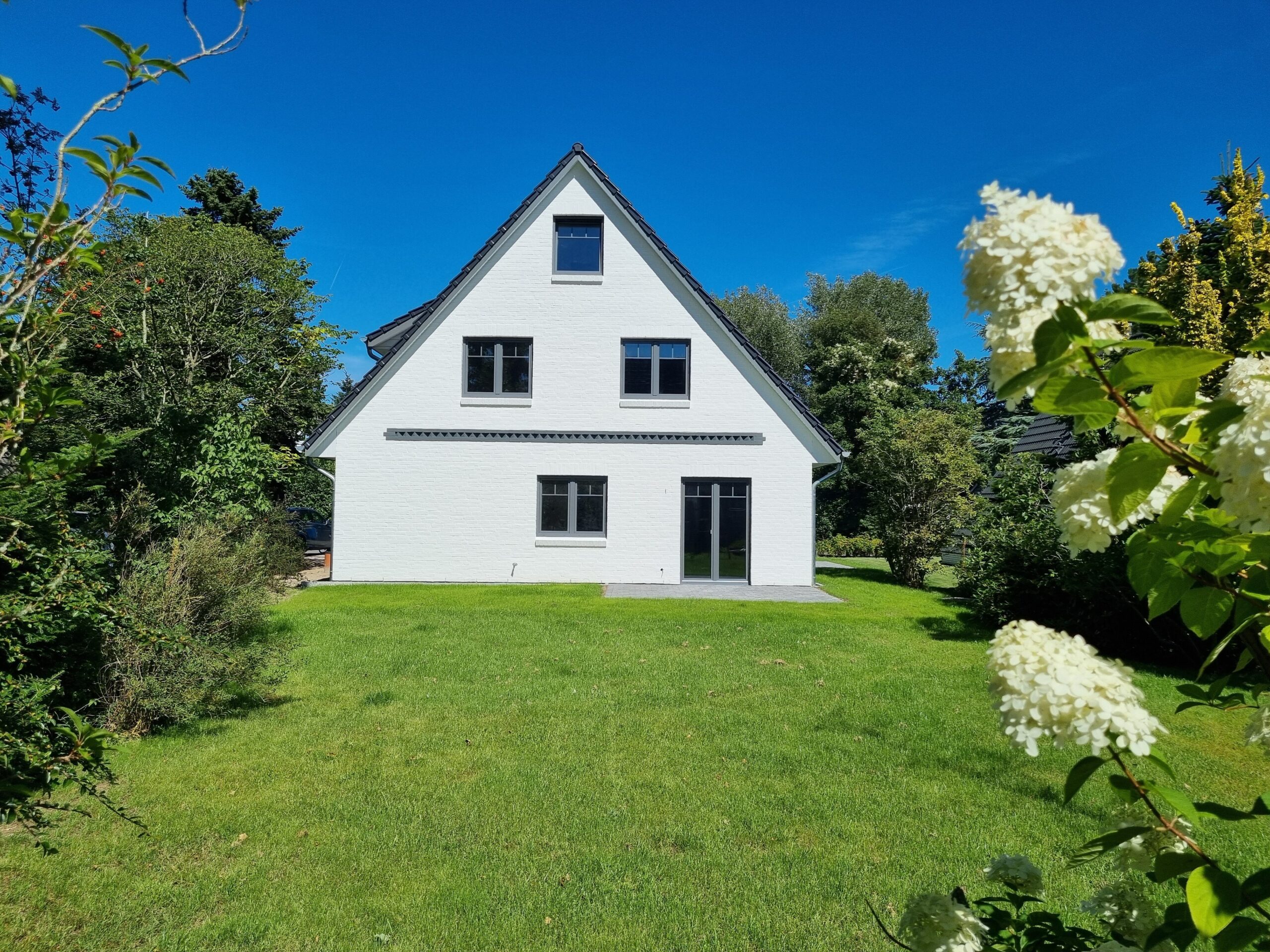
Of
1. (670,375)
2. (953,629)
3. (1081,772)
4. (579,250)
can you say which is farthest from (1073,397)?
(579,250)

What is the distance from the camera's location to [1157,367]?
118cm

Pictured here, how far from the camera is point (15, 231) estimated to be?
7.02 ft

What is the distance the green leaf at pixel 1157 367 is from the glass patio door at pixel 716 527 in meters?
16.3

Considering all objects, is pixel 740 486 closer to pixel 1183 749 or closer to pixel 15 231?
pixel 1183 749

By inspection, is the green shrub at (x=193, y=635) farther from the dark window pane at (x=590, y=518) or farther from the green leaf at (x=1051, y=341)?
the dark window pane at (x=590, y=518)

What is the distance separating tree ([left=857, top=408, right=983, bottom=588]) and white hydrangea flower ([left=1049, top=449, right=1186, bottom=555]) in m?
19.1

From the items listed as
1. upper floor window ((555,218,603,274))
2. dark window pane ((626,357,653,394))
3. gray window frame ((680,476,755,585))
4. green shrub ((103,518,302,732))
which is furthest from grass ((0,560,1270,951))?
upper floor window ((555,218,603,274))

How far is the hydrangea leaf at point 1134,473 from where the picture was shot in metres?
1.21

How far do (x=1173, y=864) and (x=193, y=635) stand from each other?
24.3 feet

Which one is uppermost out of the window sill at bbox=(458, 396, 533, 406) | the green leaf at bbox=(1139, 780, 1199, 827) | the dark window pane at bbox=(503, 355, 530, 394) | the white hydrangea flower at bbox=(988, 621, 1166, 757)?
the dark window pane at bbox=(503, 355, 530, 394)

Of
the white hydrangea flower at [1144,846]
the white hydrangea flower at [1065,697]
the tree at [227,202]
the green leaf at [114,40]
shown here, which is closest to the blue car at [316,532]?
the tree at [227,202]

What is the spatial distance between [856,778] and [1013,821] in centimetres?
111

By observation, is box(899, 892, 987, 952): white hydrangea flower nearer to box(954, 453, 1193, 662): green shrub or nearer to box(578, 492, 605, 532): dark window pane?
box(954, 453, 1193, 662): green shrub

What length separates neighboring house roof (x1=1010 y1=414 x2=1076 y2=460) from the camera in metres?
12.5
